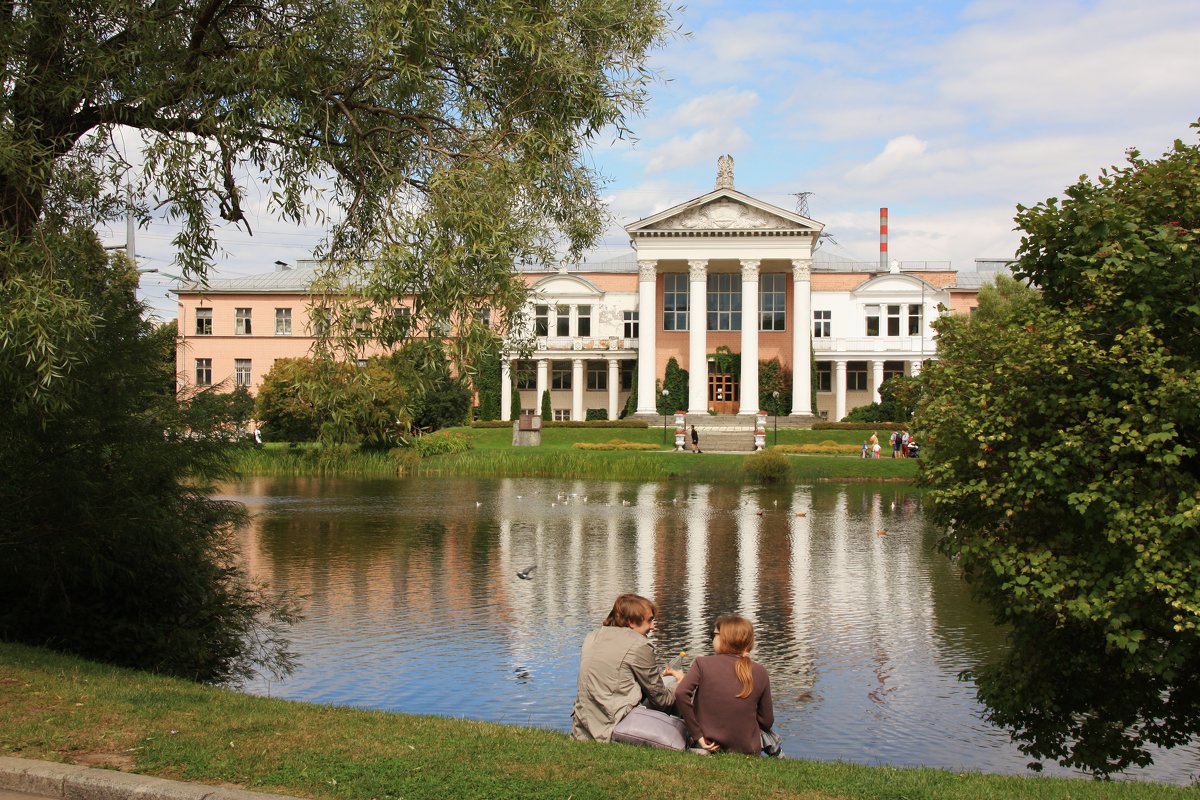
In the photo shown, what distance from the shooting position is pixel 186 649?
35.7 feet

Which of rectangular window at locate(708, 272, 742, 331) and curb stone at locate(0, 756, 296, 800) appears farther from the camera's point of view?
rectangular window at locate(708, 272, 742, 331)

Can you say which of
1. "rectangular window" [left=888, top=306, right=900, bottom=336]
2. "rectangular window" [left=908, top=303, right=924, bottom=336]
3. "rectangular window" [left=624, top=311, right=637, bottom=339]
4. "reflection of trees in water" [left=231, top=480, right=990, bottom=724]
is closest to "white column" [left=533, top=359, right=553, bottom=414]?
"rectangular window" [left=624, top=311, right=637, bottom=339]

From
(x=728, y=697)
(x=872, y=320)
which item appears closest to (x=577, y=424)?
(x=872, y=320)

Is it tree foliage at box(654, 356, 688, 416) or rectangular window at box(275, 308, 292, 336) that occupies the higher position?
rectangular window at box(275, 308, 292, 336)

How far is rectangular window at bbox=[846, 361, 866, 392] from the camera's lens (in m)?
69.8

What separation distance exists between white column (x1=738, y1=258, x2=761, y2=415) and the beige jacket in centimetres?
5651

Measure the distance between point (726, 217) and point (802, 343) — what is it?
8.10m

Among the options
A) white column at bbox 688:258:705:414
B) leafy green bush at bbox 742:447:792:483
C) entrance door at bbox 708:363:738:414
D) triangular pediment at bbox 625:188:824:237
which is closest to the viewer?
leafy green bush at bbox 742:447:792:483

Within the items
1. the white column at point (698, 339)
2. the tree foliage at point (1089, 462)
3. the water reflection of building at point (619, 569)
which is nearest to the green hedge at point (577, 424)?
the white column at point (698, 339)

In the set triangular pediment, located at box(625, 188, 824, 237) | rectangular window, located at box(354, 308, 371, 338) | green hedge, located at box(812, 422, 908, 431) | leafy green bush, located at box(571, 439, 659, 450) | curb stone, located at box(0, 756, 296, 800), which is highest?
triangular pediment, located at box(625, 188, 824, 237)

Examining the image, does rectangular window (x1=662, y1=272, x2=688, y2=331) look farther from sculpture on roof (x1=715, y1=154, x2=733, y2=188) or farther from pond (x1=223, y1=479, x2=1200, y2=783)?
pond (x1=223, y1=479, x2=1200, y2=783)

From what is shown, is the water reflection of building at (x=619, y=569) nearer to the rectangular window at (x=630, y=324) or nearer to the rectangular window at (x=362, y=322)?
the rectangular window at (x=362, y=322)

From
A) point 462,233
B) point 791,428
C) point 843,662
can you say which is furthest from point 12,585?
point 791,428

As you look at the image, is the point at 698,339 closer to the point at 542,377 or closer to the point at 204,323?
the point at 542,377
